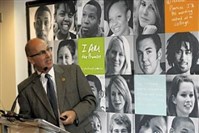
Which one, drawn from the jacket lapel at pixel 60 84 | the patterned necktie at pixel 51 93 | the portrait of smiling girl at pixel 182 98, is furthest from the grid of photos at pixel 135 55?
the patterned necktie at pixel 51 93

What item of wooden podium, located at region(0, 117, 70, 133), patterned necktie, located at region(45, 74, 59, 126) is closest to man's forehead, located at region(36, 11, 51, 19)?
patterned necktie, located at region(45, 74, 59, 126)

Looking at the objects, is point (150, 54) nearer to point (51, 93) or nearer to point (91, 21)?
point (91, 21)

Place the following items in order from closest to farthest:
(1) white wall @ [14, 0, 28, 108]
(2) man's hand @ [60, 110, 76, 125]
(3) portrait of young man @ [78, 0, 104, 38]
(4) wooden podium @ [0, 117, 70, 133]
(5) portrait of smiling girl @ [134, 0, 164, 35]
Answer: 1. (4) wooden podium @ [0, 117, 70, 133]
2. (2) man's hand @ [60, 110, 76, 125]
3. (5) portrait of smiling girl @ [134, 0, 164, 35]
4. (3) portrait of young man @ [78, 0, 104, 38]
5. (1) white wall @ [14, 0, 28, 108]

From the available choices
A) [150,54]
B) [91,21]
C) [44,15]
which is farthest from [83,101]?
[44,15]

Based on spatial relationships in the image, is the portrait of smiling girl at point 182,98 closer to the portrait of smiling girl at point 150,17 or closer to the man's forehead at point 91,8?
the portrait of smiling girl at point 150,17

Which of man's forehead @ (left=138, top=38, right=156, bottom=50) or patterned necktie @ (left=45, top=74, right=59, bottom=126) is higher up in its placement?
man's forehead @ (left=138, top=38, right=156, bottom=50)

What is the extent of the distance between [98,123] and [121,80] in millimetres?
567

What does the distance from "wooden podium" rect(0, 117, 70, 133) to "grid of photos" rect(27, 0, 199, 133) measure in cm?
151

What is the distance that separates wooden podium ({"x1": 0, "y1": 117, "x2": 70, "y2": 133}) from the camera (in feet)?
5.47

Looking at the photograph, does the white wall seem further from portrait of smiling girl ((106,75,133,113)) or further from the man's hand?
the man's hand

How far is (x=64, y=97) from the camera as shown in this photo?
2.31m

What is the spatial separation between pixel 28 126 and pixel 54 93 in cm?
50

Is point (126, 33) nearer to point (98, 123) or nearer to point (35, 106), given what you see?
point (98, 123)

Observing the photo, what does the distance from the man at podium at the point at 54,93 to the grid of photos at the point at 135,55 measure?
921 millimetres
